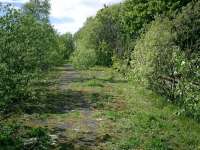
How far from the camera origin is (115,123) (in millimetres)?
18922

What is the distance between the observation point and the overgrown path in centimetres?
1495

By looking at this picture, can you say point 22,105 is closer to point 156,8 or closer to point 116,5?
point 156,8

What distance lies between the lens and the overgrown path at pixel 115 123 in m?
14.9

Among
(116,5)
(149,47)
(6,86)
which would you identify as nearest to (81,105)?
(149,47)

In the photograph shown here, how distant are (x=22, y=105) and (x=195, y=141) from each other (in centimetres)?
1095

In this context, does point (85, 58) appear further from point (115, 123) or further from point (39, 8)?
point (115, 123)

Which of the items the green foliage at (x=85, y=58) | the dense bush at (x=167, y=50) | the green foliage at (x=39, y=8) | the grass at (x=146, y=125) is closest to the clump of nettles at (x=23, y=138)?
the grass at (x=146, y=125)

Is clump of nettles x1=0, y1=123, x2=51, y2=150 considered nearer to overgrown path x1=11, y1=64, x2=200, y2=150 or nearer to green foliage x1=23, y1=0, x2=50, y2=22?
overgrown path x1=11, y1=64, x2=200, y2=150

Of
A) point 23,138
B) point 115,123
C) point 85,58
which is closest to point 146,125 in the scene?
point 115,123

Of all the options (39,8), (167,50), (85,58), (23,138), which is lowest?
(23,138)

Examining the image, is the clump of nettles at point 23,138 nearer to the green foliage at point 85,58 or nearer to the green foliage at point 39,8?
the green foliage at point 85,58

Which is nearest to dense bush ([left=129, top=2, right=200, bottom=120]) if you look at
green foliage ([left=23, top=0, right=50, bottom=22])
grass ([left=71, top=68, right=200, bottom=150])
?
grass ([left=71, top=68, right=200, bottom=150])

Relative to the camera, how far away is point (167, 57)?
77.7 feet

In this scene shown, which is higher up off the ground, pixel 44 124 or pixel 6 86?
pixel 6 86
